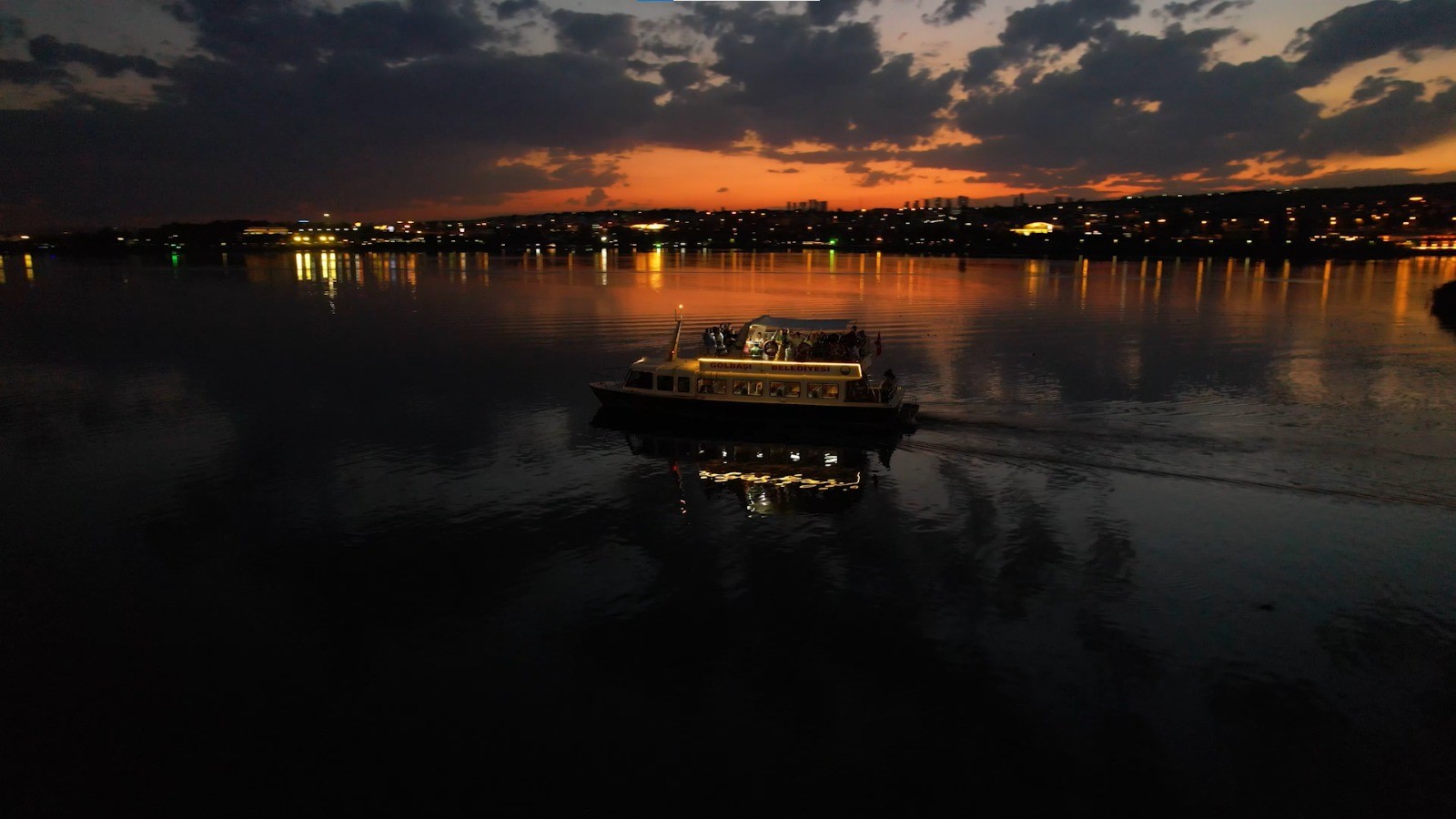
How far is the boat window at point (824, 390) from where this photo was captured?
27719mm

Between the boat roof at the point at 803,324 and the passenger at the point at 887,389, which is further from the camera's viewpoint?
the boat roof at the point at 803,324

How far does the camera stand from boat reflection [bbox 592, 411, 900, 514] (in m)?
21.6

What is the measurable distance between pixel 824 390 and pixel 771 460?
4.05m

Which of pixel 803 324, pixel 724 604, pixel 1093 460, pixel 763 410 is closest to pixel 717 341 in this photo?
pixel 803 324

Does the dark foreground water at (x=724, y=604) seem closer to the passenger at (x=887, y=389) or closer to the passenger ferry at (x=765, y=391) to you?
the passenger ferry at (x=765, y=391)

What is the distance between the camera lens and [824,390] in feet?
91.6

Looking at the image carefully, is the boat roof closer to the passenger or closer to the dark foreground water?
the passenger

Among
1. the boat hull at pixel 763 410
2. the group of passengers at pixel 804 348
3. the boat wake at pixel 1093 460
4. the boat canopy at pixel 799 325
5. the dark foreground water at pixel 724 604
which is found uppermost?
the boat canopy at pixel 799 325

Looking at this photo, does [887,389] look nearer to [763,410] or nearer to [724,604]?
[763,410]

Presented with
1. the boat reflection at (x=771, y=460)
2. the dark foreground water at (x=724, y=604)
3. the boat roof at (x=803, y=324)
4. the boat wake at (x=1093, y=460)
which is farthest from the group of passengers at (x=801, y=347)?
the boat wake at (x=1093, y=460)

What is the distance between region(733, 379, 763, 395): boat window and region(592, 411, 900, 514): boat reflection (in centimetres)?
131

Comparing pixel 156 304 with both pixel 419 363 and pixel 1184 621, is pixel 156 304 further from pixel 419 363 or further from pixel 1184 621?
pixel 1184 621

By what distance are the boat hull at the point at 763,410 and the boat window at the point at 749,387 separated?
372mm

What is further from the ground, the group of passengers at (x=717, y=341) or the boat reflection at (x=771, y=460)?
the group of passengers at (x=717, y=341)
